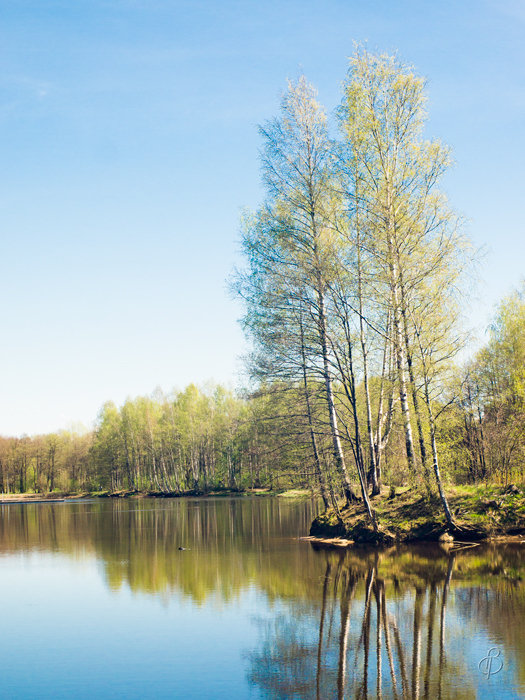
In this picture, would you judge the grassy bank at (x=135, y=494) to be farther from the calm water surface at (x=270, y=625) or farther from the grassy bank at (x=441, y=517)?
the calm water surface at (x=270, y=625)

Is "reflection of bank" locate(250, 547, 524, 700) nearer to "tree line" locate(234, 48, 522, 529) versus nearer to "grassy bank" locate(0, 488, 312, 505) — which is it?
"tree line" locate(234, 48, 522, 529)

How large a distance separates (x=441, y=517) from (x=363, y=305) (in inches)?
319

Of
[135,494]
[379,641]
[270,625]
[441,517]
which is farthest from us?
[135,494]

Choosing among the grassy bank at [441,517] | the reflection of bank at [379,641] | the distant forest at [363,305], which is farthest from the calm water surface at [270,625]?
the distant forest at [363,305]

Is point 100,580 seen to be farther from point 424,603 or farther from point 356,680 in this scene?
point 356,680

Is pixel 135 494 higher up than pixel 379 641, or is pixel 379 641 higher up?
pixel 379 641

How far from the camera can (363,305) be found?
76.8 feet

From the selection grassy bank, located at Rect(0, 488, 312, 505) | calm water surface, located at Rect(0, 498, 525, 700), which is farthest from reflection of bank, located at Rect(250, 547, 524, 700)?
grassy bank, located at Rect(0, 488, 312, 505)

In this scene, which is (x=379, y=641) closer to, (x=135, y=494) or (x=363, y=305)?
(x=363, y=305)

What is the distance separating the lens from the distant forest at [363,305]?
22.3m

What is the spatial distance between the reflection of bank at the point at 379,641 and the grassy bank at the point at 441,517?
15.8 ft

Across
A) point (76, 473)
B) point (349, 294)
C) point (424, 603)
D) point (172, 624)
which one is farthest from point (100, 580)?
point (76, 473)

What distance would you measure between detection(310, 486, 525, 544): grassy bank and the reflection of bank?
4826 millimetres

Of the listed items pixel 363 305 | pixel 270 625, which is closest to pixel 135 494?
pixel 363 305
